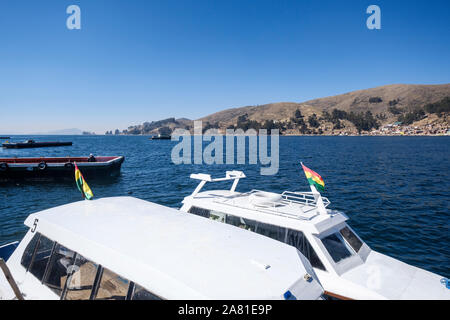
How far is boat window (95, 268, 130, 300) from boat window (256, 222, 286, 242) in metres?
5.86

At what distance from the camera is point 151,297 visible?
4.61 meters

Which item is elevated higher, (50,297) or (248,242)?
(248,242)

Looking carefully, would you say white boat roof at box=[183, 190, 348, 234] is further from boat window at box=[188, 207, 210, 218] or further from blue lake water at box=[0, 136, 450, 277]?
blue lake water at box=[0, 136, 450, 277]

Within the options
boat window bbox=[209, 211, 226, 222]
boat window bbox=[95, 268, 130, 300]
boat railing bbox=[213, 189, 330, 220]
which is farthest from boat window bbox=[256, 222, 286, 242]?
boat window bbox=[95, 268, 130, 300]

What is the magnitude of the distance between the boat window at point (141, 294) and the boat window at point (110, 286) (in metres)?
0.31

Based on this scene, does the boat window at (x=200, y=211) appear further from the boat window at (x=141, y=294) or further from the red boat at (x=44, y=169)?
the red boat at (x=44, y=169)

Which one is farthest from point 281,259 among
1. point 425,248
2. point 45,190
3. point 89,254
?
point 45,190

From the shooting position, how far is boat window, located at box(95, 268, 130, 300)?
4992 mm

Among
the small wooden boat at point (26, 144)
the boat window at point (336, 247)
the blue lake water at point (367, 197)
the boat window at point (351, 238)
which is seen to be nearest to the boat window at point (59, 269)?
the boat window at point (336, 247)

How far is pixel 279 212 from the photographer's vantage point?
9906mm

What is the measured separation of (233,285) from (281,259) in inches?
59.3

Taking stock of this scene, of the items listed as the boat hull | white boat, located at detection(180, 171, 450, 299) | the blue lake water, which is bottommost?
the blue lake water

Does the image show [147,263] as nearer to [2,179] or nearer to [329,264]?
[329,264]
